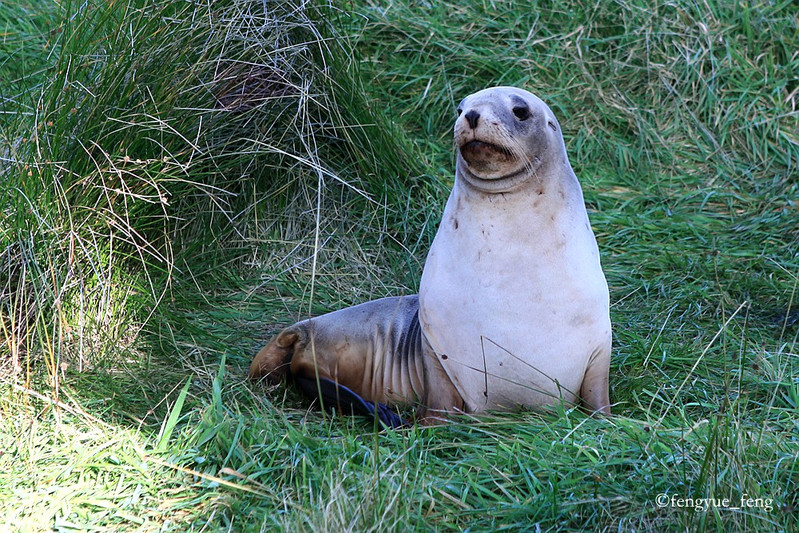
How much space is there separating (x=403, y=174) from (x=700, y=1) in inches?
98.8

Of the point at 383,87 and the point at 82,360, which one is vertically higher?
the point at 383,87

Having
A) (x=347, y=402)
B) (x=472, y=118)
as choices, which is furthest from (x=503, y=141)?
(x=347, y=402)

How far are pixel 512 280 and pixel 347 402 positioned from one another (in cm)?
77

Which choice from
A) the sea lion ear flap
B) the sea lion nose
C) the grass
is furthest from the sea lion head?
the sea lion ear flap

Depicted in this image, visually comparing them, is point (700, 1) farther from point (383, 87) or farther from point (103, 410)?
point (103, 410)

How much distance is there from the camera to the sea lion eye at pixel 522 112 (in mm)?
2930

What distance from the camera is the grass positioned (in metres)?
2.36

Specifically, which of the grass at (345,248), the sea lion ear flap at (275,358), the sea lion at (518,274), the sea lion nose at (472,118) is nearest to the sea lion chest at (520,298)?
the sea lion at (518,274)

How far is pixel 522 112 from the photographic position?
9.64 feet

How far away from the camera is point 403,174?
4.39 m

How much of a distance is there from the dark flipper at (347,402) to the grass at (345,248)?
71 millimetres

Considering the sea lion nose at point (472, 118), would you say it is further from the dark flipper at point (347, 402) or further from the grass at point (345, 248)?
the dark flipper at point (347, 402)

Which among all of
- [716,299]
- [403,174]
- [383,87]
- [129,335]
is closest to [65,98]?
[129,335]

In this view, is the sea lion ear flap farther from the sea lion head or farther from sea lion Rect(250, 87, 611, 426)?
the sea lion head
